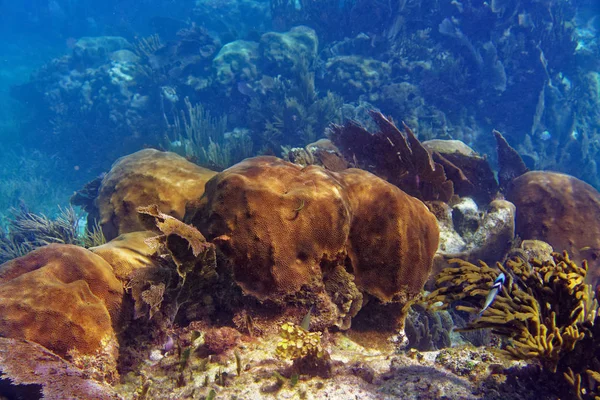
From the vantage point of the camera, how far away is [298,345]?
271cm

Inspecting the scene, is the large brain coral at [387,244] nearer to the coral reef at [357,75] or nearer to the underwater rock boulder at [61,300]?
the underwater rock boulder at [61,300]

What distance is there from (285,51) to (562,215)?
1188 centimetres

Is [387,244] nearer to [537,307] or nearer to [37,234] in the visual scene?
[537,307]

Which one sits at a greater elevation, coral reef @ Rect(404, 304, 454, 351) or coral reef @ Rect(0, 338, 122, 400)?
coral reef @ Rect(0, 338, 122, 400)

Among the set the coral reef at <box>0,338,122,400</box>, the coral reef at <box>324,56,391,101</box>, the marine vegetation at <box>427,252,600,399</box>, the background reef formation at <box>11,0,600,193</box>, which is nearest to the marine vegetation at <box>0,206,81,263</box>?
the coral reef at <box>0,338,122,400</box>

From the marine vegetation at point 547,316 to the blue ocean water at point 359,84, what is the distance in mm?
9710

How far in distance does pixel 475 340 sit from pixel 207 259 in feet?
15.5

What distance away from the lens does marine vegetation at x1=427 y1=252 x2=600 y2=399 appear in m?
2.23

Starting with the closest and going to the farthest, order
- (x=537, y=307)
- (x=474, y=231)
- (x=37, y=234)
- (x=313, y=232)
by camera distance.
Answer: (x=537, y=307) → (x=313, y=232) → (x=474, y=231) → (x=37, y=234)

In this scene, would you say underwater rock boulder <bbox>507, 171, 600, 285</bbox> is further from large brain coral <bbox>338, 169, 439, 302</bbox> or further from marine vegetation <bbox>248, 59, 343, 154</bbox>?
marine vegetation <bbox>248, 59, 343, 154</bbox>

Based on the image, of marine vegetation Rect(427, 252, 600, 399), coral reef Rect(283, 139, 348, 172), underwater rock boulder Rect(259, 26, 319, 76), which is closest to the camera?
marine vegetation Rect(427, 252, 600, 399)

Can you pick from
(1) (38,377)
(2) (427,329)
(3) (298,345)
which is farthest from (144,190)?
(2) (427,329)

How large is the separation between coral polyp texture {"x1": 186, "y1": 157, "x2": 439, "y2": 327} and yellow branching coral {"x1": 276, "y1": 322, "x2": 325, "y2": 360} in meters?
0.30

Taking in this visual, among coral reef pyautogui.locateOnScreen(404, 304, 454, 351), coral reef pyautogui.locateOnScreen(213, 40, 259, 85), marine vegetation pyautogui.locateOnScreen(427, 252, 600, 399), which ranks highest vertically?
coral reef pyautogui.locateOnScreen(213, 40, 259, 85)
